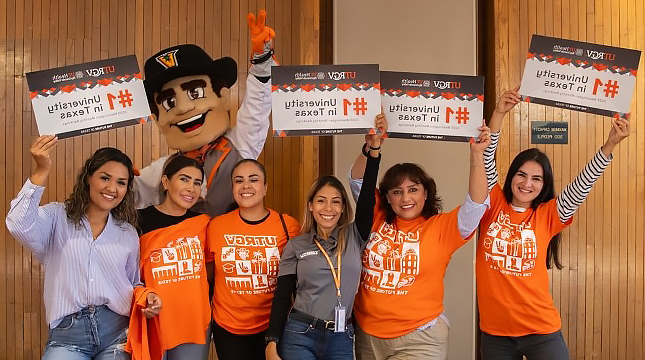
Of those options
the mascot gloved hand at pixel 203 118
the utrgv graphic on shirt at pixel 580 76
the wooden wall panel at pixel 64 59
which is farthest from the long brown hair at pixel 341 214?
the wooden wall panel at pixel 64 59

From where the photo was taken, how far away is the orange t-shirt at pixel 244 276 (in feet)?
8.96

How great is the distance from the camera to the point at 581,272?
4.52 m

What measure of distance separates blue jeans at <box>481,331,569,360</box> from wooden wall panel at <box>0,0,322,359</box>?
1.98 meters

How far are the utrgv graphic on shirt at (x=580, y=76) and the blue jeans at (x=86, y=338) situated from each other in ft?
6.88

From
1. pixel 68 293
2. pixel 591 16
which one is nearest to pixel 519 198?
pixel 68 293

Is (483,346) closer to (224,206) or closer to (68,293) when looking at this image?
(224,206)

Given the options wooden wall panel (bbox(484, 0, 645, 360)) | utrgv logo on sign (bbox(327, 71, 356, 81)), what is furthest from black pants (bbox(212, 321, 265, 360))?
wooden wall panel (bbox(484, 0, 645, 360))

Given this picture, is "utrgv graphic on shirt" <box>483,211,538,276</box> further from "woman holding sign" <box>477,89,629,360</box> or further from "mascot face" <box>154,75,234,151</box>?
"mascot face" <box>154,75,234,151</box>

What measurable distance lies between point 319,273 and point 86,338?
38.3 inches

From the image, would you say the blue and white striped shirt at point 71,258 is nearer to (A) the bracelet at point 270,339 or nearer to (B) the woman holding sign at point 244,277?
(B) the woman holding sign at point 244,277

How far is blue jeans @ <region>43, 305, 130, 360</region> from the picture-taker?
2400 millimetres

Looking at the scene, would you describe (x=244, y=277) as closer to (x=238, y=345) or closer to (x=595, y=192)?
(x=238, y=345)

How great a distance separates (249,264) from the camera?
2730 mm

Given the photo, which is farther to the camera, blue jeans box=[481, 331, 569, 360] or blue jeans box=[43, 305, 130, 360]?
blue jeans box=[481, 331, 569, 360]
